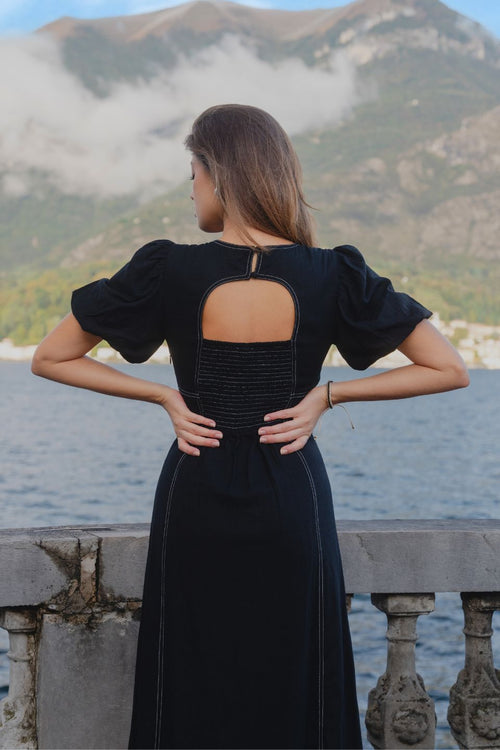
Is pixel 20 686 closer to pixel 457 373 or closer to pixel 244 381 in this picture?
pixel 244 381

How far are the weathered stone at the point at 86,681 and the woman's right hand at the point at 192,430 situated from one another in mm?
864

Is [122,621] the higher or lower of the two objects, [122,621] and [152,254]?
the lower

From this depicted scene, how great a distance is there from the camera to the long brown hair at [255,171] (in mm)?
2230

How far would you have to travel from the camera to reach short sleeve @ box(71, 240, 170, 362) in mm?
2275

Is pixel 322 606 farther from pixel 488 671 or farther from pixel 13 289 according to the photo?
pixel 13 289

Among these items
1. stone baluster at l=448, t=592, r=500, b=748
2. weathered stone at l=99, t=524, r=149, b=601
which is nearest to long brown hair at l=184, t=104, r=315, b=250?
weathered stone at l=99, t=524, r=149, b=601

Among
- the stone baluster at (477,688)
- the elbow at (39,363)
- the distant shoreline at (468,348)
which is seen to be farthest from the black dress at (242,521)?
the distant shoreline at (468,348)

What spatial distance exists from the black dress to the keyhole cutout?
0.02 m

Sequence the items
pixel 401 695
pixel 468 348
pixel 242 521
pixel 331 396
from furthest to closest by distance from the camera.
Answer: pixel 468 348 → pixel 401 695 → pixel 331 396 → pixel 242 521

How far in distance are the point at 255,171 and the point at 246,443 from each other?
2.08 ft

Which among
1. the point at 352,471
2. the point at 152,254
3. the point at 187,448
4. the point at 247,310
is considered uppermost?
the point at 352,471

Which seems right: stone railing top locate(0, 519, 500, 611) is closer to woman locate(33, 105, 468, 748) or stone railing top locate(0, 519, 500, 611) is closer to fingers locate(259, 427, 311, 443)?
woman locate(33, 105, 468, 748)

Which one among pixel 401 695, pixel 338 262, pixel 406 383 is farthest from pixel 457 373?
pixel 401 695

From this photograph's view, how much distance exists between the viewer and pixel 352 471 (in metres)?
55.8
